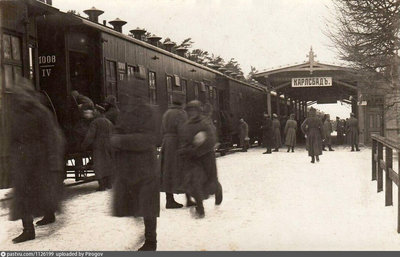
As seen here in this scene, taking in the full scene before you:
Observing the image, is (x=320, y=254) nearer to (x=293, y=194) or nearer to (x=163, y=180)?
(x=163, y=180)

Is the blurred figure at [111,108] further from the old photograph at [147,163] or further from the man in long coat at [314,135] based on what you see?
the man in long coat at [314,135]

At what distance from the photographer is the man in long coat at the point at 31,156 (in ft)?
18.0

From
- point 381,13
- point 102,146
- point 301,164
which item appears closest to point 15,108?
point 102,146

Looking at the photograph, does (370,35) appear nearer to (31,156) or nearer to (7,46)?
(7,46)

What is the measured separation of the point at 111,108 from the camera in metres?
10.1

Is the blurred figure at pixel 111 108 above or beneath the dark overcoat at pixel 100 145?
above

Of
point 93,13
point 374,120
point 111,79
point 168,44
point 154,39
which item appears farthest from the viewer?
point 374,120

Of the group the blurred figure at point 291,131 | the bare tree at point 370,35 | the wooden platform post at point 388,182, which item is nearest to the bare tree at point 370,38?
the bare tree at point 370,35

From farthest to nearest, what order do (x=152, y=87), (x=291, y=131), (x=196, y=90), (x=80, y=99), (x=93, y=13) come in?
(x=291, y=131) → (x=196, y=90) → (x=152, y=87) → (x=93, y=13) → (x=80, y=99)

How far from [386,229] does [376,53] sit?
10690 millimetres

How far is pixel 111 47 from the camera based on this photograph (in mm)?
10875

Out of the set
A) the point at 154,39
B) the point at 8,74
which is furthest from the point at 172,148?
the point at 154,39

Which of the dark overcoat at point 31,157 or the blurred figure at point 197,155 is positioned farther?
the blurred figure at point 197,155

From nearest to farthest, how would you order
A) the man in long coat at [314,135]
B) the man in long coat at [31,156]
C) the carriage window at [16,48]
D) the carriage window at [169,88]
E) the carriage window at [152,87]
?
the man in long coat at [31,156], the carriage window at [16,48], the carriage window at [152,87], the carriage window at [169,88], the man in long coat at [314,135]
